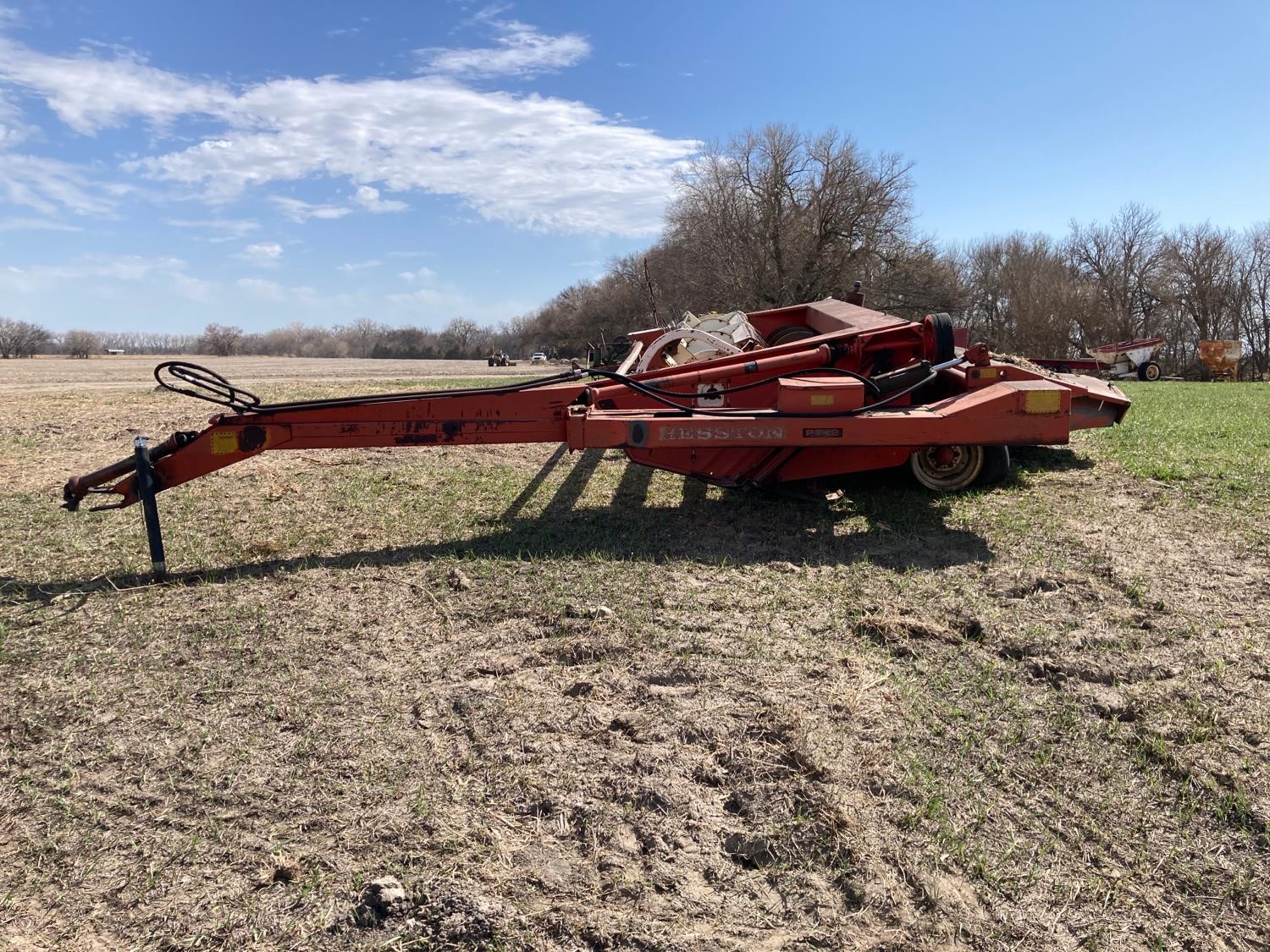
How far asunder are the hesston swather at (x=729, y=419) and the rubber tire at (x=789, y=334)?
1642 millimetres

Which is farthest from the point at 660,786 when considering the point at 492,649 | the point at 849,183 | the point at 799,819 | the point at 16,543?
the point at 849,183

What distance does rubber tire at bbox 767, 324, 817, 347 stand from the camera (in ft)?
26.0

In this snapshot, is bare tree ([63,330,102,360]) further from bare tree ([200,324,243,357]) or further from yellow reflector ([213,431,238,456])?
yellow reflector ([213,431,238,456])

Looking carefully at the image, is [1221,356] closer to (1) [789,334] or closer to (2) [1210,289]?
(2) [1210,289]

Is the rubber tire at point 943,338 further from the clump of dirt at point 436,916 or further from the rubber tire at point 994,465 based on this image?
the clump of dirt at point 436,916

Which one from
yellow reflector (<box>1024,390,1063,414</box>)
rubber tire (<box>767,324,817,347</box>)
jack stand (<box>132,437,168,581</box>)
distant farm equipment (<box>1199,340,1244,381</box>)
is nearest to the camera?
jack stand (<box>132,437,168,581</box>)

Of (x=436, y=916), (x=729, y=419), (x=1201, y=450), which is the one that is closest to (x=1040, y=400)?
(x=729, y=419)

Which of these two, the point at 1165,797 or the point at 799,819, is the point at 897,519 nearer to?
the point at 1165,797

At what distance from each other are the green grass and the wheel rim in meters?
1.54

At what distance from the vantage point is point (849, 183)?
35219 mm

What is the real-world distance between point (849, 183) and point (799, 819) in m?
36.8

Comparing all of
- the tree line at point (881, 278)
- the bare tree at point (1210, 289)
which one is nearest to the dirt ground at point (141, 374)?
the tree line at point (881, 278)

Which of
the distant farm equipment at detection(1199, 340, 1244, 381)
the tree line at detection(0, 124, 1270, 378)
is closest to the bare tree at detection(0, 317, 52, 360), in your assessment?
the tree line at detection(0, 124, 1270, 378)

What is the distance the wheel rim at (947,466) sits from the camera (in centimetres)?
602
